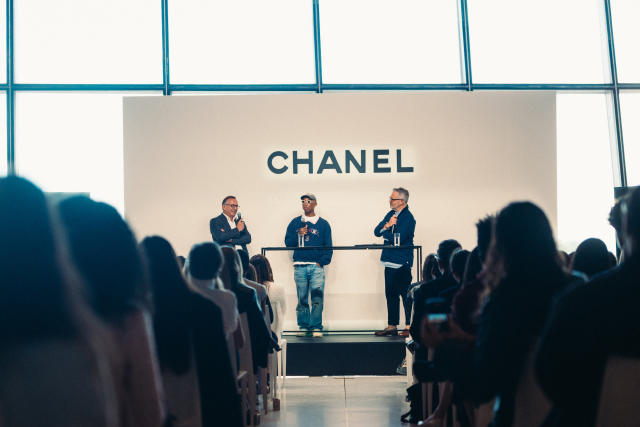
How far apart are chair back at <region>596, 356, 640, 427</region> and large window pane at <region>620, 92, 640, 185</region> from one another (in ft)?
24.0

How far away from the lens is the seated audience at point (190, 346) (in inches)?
91.7

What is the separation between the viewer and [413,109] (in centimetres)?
869

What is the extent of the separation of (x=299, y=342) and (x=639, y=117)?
16.2 feet

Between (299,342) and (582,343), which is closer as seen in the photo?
(582,343)

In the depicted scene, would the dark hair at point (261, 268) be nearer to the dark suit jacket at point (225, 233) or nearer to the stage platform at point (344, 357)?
the stage platform at point (344, 357)

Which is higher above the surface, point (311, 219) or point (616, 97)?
point (616, 97)

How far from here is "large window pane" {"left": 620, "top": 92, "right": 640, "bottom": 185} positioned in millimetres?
8336

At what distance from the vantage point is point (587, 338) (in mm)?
1565

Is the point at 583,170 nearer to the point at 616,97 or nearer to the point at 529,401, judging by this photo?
the point at 616,97

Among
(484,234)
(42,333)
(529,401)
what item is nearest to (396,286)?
(484,234)
